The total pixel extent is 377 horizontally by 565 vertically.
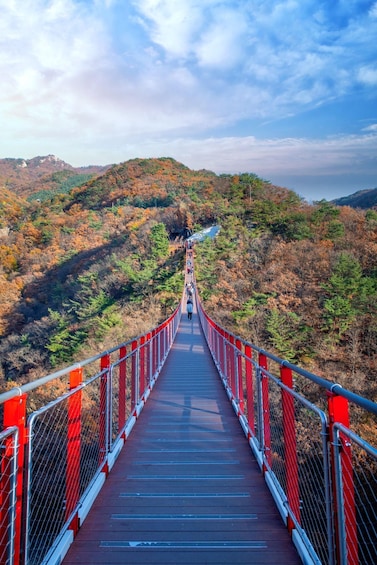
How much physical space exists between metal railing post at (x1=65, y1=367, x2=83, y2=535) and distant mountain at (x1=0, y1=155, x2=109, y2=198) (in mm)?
121249

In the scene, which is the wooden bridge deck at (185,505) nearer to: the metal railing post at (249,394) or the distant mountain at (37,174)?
the metal railing post at (249,394)

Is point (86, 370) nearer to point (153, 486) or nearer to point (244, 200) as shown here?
point (153, 486)

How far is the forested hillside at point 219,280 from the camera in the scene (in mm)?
21859

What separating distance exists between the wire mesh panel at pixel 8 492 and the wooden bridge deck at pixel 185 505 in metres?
0.79

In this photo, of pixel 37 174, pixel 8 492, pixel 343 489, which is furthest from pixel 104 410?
→ pixel 37 174

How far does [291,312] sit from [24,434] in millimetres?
22358

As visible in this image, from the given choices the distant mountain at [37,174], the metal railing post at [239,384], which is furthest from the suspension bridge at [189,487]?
the distant mountain at [37,174]

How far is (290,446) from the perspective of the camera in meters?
2.94

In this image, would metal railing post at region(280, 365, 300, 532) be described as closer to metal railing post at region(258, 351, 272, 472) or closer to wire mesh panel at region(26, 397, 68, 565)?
metal railing post at region(258, 351, 272, 472)

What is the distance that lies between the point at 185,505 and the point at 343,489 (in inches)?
65.6

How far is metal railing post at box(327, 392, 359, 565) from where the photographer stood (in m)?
1.84

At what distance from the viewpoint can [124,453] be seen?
4.28 m

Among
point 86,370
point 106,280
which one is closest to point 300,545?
point 86,370

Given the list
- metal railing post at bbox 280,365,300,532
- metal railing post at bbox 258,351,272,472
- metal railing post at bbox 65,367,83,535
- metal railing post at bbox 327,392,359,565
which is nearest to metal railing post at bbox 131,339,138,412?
metal railing post at bbox 258,351,272,472
